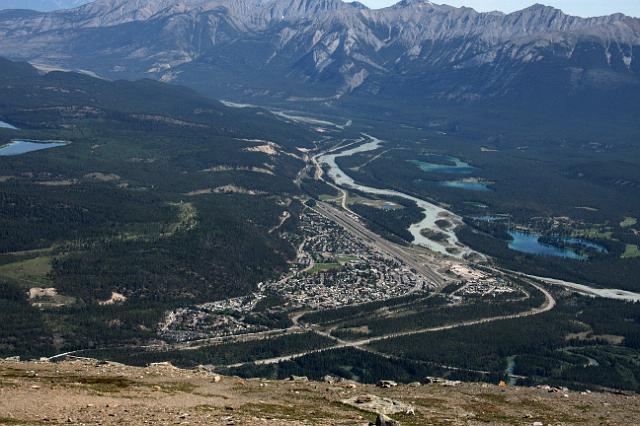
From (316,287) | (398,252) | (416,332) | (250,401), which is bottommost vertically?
(398,252)

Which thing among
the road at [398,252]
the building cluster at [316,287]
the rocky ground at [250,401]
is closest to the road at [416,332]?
the building cluster at [316,287]

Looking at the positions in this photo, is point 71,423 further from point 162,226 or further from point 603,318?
point 162,226

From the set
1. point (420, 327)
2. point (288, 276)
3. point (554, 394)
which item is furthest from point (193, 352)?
point (554, 394)

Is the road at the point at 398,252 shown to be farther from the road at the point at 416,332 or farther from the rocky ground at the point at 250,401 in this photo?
the rocky ground at the point at 250,401

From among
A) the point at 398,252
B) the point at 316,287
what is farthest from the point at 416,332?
the point at 398,252

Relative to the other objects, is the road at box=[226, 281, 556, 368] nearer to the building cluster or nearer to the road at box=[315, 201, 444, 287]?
the building cluster

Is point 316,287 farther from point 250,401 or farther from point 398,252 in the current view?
point 250,401

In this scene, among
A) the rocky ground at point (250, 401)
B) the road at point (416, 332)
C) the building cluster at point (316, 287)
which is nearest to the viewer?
the rocky ground at point (250, 401)

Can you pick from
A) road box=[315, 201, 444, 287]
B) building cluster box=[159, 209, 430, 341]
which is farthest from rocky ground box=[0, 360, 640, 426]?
road box=[315, 201, 444, 287]
